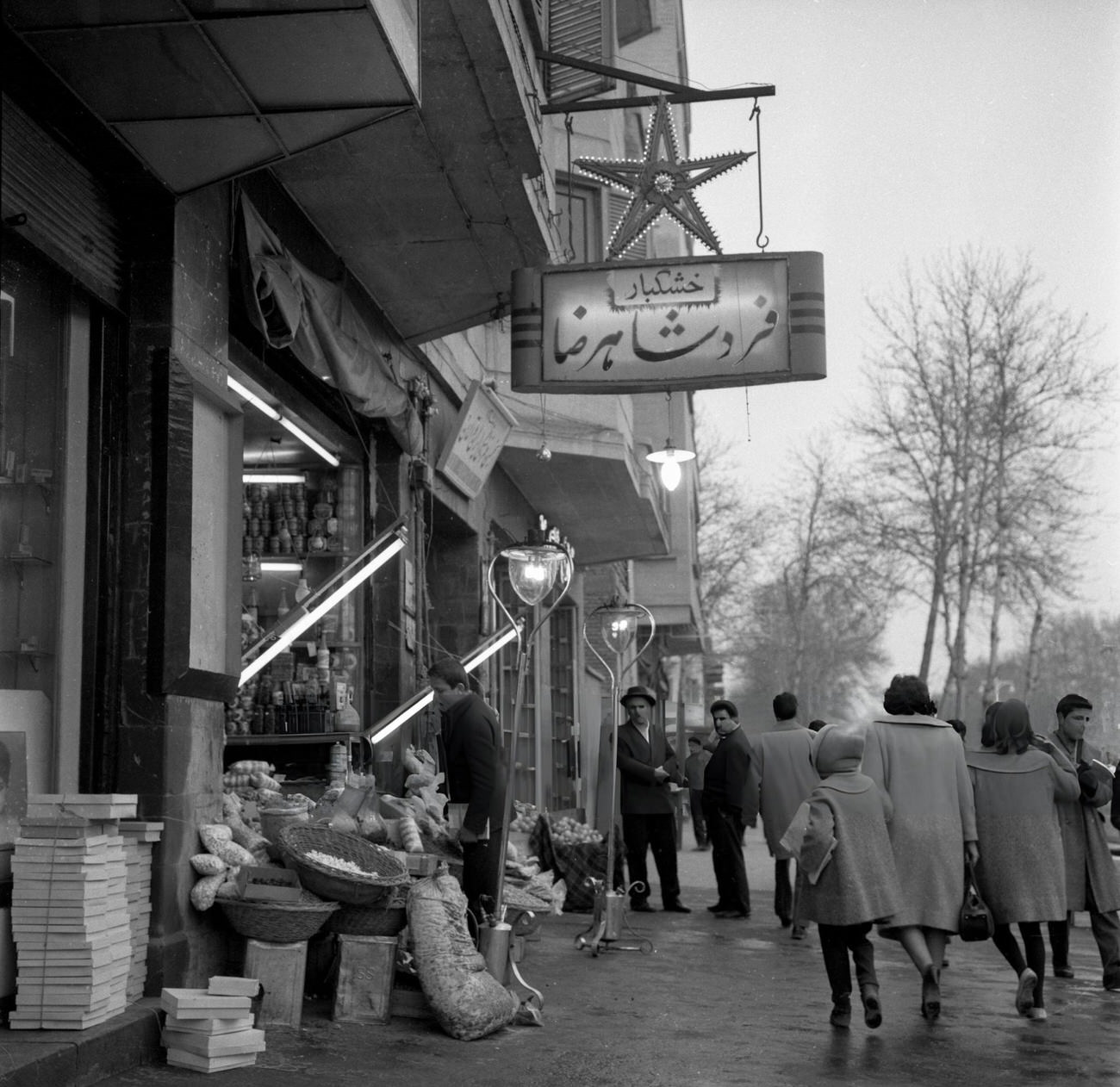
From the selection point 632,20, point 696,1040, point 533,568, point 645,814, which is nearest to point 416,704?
point 533,568

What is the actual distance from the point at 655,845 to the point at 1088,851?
Answer: 5.18 meters

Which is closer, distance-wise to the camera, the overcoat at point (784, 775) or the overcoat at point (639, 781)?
the overcoat at point (784, 775)

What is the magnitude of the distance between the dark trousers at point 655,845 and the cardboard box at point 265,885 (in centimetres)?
662

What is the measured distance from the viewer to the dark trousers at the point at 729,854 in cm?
1290

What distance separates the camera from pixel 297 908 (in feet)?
22.6

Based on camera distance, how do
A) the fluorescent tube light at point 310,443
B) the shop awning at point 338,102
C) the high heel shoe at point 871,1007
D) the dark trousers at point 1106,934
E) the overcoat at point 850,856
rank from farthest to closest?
1. the fluorescent tube light at point 310,443
2. the dark trousers at point 1106,934
3. the overcoat at point 850,856
4. the high heel shoe at point 871,1007
5. the shop awning at point 338,102

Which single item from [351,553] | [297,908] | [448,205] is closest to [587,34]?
[448,205]

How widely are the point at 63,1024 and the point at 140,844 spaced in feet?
3.30

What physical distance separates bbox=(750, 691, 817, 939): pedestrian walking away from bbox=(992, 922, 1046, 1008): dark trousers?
4.10 m

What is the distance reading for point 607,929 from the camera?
1019 cm

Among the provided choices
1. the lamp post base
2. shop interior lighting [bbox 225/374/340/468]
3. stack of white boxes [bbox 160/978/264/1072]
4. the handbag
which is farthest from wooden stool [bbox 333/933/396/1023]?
shop interior lighting [bbox 225/374/340/468]

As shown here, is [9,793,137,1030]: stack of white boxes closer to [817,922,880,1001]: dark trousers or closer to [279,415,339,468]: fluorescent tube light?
[817,922,880,1001]: dark trousers

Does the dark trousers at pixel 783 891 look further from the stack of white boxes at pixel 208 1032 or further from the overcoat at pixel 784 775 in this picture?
the stack of white boxes at pixel 208 1032

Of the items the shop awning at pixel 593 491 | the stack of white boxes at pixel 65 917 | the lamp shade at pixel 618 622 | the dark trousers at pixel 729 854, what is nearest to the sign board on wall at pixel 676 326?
the dark trousers at pixel 729 854
